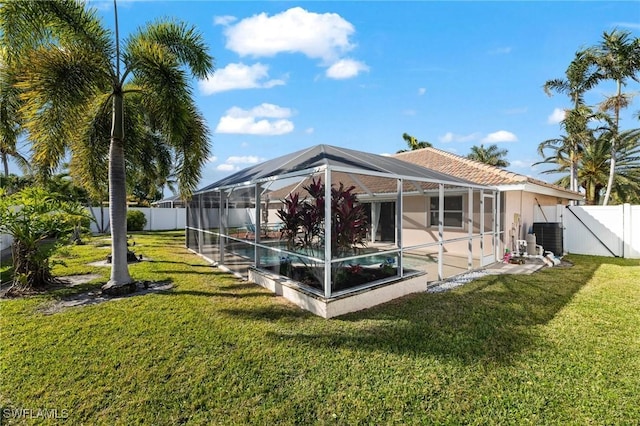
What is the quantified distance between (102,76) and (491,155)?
4124 centimetres

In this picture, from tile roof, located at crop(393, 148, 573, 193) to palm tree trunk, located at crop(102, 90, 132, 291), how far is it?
11146mm

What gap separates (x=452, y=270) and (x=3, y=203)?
11.6m

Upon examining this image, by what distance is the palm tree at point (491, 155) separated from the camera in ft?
123

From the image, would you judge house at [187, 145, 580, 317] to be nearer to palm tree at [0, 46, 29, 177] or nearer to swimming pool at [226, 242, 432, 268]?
swimming pool at [226, 242, 432, 268]

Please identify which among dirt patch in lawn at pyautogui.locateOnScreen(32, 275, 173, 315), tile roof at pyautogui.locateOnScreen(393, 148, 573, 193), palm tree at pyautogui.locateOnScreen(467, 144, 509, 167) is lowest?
dirt patch in lawn at pyautogui.locateOnScreen(32, 275, 173, 315)

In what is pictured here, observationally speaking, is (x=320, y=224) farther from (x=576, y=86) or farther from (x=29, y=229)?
(x=576, y=86)

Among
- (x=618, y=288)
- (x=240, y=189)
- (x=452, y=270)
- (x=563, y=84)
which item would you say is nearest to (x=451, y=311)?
(x=452, y=270)

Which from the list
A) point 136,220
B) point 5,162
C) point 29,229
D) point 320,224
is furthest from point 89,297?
point 136,220

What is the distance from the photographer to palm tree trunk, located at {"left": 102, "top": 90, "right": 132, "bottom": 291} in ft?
22.7

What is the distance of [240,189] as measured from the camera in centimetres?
887

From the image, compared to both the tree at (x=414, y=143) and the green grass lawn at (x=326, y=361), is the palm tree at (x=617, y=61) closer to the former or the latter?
Answer: the tree at (x=414, y=143)

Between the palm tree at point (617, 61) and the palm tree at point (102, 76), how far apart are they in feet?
70.4

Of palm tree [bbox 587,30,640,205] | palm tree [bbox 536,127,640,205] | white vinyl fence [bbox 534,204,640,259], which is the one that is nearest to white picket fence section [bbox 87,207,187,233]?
white vinyl fence [bbox 534,204,640,259]

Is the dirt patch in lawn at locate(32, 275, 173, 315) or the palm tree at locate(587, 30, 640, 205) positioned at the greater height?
the palm tree at locate(587, 30, 640, 205)
